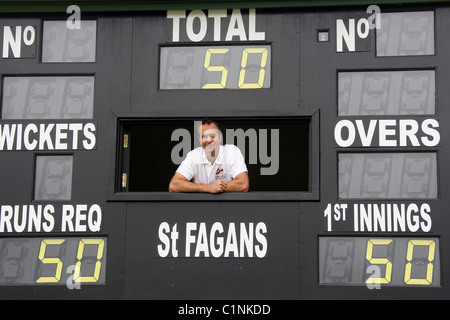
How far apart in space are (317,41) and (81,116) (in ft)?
6.13

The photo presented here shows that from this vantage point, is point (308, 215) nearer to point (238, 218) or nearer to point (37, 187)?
point (238, 218)

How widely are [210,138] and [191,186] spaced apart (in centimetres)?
41

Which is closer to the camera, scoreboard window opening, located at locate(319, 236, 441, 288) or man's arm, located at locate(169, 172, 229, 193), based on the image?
scoreboard window opening, located at locate(319, 236, 441, 288)

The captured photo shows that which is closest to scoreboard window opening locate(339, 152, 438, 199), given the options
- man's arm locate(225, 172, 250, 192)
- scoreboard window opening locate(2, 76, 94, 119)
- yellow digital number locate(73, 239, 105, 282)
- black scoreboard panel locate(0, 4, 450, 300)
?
black scoreboard panel locate(0, 4, 450, 300)

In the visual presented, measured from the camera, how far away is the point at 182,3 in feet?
17.1

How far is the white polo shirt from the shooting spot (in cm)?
523

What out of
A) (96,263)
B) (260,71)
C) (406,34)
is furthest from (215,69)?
(96,263)

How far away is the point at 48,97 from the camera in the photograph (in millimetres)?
5215

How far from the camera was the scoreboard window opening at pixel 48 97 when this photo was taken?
519 cm

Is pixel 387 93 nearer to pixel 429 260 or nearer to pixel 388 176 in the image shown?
pixel 388 176

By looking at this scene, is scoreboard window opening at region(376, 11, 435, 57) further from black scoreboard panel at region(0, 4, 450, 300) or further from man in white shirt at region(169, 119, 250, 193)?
man in white shirt at region(169, 119, 250, 193)

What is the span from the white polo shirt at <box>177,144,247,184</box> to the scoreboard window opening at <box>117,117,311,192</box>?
133 millimetres

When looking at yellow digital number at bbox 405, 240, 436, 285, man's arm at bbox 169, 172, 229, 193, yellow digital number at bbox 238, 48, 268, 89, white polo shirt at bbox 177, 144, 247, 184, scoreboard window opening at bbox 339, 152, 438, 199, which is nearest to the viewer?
yellow digital number at bbox 405, 240, 436, 285
